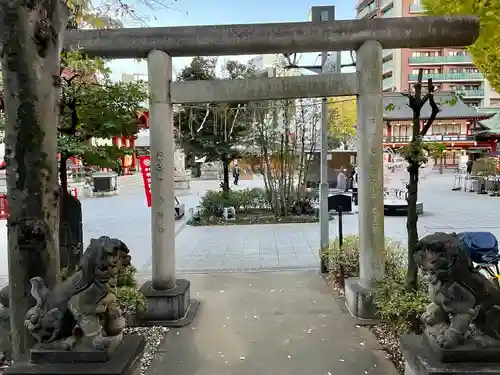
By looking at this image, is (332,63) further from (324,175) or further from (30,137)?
(30,137)

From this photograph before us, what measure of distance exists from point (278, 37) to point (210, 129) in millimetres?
11573

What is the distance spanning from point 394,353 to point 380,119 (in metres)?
2.58

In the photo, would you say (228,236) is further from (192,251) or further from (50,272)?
(50,272)

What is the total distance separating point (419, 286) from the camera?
4262 millimetres

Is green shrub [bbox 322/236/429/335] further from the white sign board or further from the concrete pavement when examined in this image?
the white sign board

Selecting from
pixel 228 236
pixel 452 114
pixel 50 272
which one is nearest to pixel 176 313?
pixel 50 272

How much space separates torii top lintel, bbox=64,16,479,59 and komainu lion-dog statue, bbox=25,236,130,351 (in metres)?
3.06

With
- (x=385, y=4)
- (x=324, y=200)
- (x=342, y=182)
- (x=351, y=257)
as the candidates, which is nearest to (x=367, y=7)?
(x=385, y=4)

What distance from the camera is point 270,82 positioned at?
496 centimetres

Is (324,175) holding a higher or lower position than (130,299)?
higher

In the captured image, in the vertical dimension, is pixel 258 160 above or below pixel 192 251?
above

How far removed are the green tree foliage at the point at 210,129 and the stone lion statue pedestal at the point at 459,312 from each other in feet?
41.6

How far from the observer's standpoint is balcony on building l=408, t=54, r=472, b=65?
46.8m

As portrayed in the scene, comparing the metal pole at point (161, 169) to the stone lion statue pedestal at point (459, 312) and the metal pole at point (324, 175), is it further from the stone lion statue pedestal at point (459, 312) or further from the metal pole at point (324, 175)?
the stone lion statue pedestal at point (459, 312)
